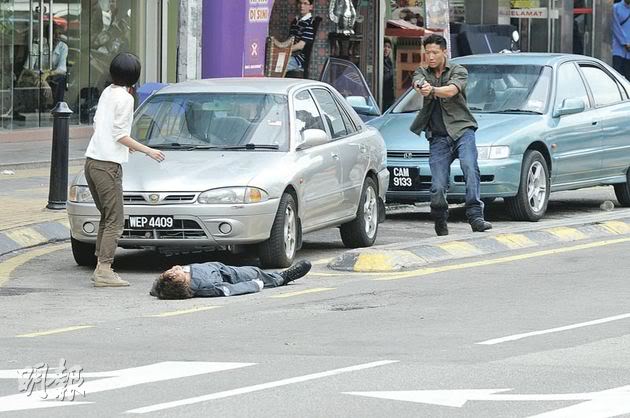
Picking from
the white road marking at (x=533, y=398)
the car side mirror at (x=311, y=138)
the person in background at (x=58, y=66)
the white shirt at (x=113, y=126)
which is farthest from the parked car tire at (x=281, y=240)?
the person in background at (x=58, y=66)

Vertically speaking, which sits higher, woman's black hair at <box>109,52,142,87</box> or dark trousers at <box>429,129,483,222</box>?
woman's black hair at <box>109,52,142,87</box>

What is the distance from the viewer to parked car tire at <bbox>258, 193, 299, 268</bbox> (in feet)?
41.0

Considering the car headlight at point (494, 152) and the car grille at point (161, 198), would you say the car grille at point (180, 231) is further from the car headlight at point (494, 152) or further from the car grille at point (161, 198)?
the car headlight at point (494, 152)

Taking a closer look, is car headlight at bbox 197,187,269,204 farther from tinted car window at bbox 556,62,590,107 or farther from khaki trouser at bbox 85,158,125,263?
tinted car window at bbox 556,62,590,107

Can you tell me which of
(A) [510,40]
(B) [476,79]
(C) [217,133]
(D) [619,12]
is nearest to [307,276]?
(C) [217,133]

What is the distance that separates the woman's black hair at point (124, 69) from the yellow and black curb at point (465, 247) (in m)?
2.20

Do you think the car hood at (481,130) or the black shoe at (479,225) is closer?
the black shoe at (479,225)

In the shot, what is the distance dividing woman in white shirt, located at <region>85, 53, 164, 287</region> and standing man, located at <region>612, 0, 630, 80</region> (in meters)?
15.6

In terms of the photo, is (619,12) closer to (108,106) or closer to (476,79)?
(476,79)

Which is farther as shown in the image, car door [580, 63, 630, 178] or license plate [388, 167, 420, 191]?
car door [580, 63, 630, 178]

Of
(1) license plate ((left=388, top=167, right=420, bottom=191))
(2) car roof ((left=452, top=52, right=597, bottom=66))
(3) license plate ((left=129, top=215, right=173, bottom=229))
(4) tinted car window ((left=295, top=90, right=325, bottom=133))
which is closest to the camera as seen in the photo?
(3) license plate ((left=129, top=215, right=173, bottom=229))

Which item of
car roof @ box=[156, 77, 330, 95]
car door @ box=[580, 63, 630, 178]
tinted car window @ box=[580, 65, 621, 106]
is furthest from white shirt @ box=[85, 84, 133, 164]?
tinted car window @ box=[580, 65, 621, 106]

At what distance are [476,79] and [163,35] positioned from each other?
29.7ft

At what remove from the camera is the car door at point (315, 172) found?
13.1 m
